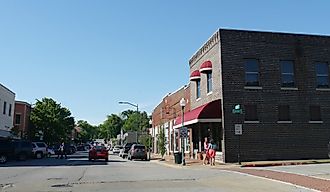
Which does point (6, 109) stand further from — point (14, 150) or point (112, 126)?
point (112, 126)

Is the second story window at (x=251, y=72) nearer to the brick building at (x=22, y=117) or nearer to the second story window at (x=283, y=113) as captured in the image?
the second story window at (x=283, y=113)

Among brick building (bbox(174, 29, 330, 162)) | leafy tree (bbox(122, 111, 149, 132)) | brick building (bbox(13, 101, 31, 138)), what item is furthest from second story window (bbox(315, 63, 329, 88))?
leafy tree (bbox(122, 111, 149, 132))

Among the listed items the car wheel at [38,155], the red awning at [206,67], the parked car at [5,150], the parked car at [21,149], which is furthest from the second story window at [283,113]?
the car wheel at [38,155]

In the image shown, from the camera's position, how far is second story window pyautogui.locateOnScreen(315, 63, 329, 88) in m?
31.4

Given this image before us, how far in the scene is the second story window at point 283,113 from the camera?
30.2 meters

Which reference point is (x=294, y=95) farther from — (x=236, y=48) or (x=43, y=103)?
(x=43, y=103)

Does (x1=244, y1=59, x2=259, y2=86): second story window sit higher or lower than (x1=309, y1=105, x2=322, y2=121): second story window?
higher

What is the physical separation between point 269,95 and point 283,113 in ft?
5.70

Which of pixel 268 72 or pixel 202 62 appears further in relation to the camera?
pixel 202 62

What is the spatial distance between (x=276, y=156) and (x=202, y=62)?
10304 millimetres

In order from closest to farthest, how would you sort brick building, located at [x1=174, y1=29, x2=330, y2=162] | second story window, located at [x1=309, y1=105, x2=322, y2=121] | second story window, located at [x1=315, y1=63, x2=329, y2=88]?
brick building, located at [x1=174, y1=29, x2=330, y2=162], second story window, located at [x1=309, y1=105, x2=322, y2=121], second story window, located at [x1=315, y1=63, x2=329, y2=88]

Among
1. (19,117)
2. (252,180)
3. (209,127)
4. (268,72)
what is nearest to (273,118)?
(268,72)

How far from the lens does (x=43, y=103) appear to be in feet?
244

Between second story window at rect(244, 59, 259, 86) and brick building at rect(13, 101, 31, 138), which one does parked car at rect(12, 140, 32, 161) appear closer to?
brick building at rect(13, 101, 31, 138)
